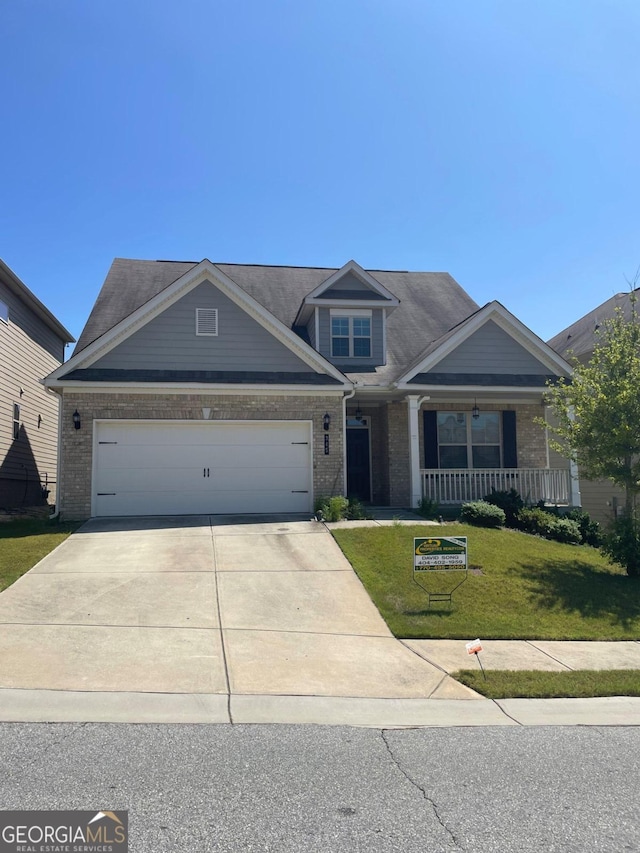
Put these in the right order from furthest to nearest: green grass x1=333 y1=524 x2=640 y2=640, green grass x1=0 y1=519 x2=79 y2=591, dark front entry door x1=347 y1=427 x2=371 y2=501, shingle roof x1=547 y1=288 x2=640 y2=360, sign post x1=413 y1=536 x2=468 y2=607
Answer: shingle roof x1=547 y1=288 x2=640 y2=360 → dark front entry door x1=347 y1=427 x2=371 y2=501 → green grass x1=0 y1=519 x2=79 y2=591 → sign post x1=413 y1=536 x2=468 y2=607 → green grass x1=333 y1=524 x2=640 y2=640

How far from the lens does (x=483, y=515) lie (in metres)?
14.3

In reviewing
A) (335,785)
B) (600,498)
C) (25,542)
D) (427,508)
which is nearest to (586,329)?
(600,498)

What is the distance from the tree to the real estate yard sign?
12.3 ft

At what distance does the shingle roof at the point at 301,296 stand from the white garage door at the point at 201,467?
9.31 ft

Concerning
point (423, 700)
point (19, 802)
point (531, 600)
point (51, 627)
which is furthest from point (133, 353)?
point (19, 802)

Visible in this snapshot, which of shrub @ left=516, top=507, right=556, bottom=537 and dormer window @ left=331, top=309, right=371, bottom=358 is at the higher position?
dormer window @ left=331, top=309, right=371, bottom=358

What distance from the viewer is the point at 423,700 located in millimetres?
6230

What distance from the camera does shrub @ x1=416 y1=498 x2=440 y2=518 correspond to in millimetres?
15242

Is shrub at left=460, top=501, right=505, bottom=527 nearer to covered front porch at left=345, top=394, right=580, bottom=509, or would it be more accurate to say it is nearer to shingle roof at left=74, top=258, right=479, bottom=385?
covered front porch at left=345, top=394, right=580, bottom=509

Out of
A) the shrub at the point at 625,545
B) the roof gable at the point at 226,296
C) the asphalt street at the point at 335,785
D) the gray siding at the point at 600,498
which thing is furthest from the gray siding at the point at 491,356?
the asphalt street at the point at 335,785

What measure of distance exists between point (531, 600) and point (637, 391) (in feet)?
14.6

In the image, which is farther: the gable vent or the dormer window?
the dormer window

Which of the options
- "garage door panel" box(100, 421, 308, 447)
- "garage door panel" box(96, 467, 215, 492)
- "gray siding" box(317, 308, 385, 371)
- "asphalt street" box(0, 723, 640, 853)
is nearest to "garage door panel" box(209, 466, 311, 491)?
"garage door panel" box(96, 467, 215, 492)

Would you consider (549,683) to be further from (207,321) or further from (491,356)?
(207,321)
